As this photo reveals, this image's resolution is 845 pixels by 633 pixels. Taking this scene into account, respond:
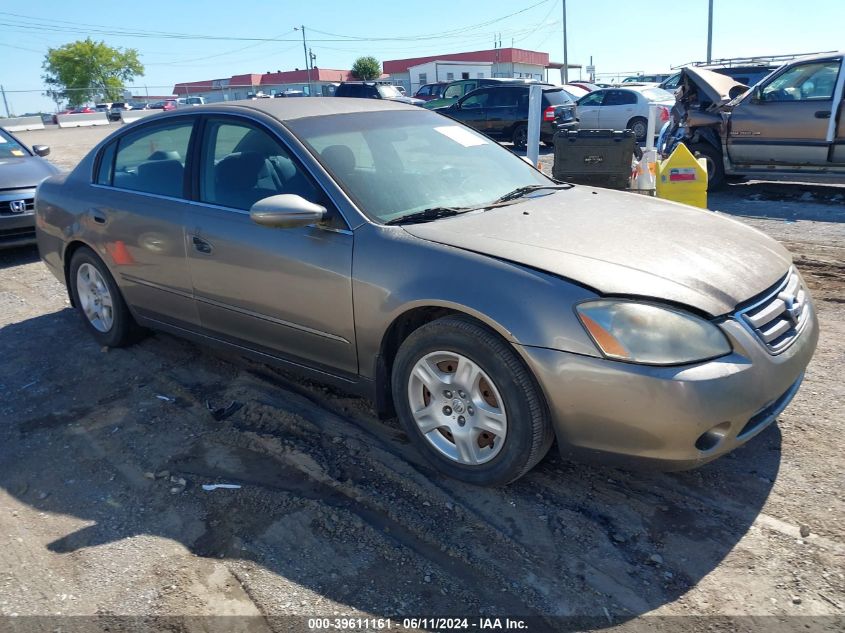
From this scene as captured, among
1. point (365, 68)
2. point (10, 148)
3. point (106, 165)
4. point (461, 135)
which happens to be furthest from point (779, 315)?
point (365, 68)

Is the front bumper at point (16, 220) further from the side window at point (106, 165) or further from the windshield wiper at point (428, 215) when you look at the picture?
the windshield wiper at point (428, 215)

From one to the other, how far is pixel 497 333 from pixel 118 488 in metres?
1.95

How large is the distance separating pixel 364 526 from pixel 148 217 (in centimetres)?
251

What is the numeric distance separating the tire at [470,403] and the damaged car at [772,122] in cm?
847

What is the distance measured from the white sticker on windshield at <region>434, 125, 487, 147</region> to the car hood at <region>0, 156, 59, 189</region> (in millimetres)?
5811

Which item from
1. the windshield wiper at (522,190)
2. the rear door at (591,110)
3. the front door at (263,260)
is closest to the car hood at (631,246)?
the windshield wiper at (522,190)

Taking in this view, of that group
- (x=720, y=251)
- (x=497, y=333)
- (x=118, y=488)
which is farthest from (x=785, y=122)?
(x=118, y=488)

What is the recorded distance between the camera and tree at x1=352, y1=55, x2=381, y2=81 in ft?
198

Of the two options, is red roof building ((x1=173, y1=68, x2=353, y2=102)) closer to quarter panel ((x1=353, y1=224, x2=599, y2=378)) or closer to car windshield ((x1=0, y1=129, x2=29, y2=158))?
car windshield ((x1=0, y1=129, x2=29, y2=158))

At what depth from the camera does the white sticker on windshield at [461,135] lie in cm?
423

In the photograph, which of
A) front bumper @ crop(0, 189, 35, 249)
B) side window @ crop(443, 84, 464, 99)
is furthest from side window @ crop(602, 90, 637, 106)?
front bumper @ crop(0, 189, 35, 249)

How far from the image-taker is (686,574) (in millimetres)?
2514

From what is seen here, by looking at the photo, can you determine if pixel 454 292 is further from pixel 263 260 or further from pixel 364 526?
pixel 263 260

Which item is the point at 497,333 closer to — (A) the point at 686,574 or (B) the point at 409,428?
(B) the point at 409,428
